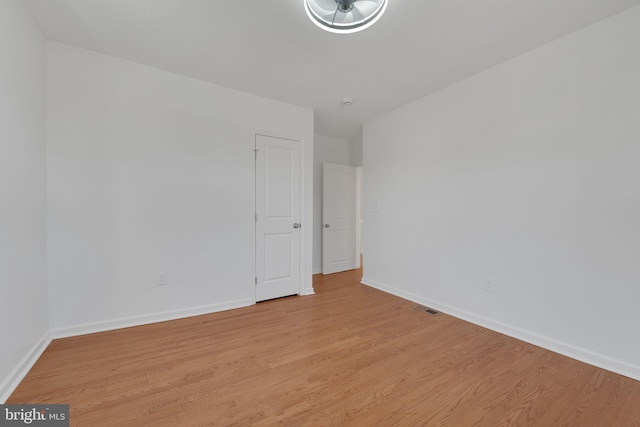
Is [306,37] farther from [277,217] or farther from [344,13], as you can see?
[277,217]

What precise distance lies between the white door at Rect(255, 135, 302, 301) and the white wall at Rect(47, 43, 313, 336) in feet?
0.49

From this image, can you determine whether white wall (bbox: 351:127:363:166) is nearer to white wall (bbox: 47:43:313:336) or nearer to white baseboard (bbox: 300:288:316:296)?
white wall (bbox: 47:43:313:336)

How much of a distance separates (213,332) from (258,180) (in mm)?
1744

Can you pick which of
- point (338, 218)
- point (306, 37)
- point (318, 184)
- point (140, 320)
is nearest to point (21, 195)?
point (140, 320)

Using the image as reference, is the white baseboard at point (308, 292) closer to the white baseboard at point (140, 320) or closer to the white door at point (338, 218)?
the white baseboard at point (140, 320)

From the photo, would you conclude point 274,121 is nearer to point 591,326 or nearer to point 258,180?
point 258,180

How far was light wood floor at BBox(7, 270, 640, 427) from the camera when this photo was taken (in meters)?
1.42

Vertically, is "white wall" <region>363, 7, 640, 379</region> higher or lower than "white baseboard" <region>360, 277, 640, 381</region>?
higher

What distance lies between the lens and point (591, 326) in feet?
6.34

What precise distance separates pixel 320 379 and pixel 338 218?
3.22 meters

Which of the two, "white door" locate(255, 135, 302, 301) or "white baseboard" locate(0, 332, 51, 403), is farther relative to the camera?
"white door" locate(255, 135, 302, 301)

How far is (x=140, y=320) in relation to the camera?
8.23 ft

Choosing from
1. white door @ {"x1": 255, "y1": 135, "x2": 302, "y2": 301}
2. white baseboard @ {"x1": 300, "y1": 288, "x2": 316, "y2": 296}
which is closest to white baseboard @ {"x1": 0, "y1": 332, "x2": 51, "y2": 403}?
white door @ {"x1": 255, "y1": 135, "x2": 302, "y2": 301}

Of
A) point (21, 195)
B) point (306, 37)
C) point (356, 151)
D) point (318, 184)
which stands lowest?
point (21, 195)
